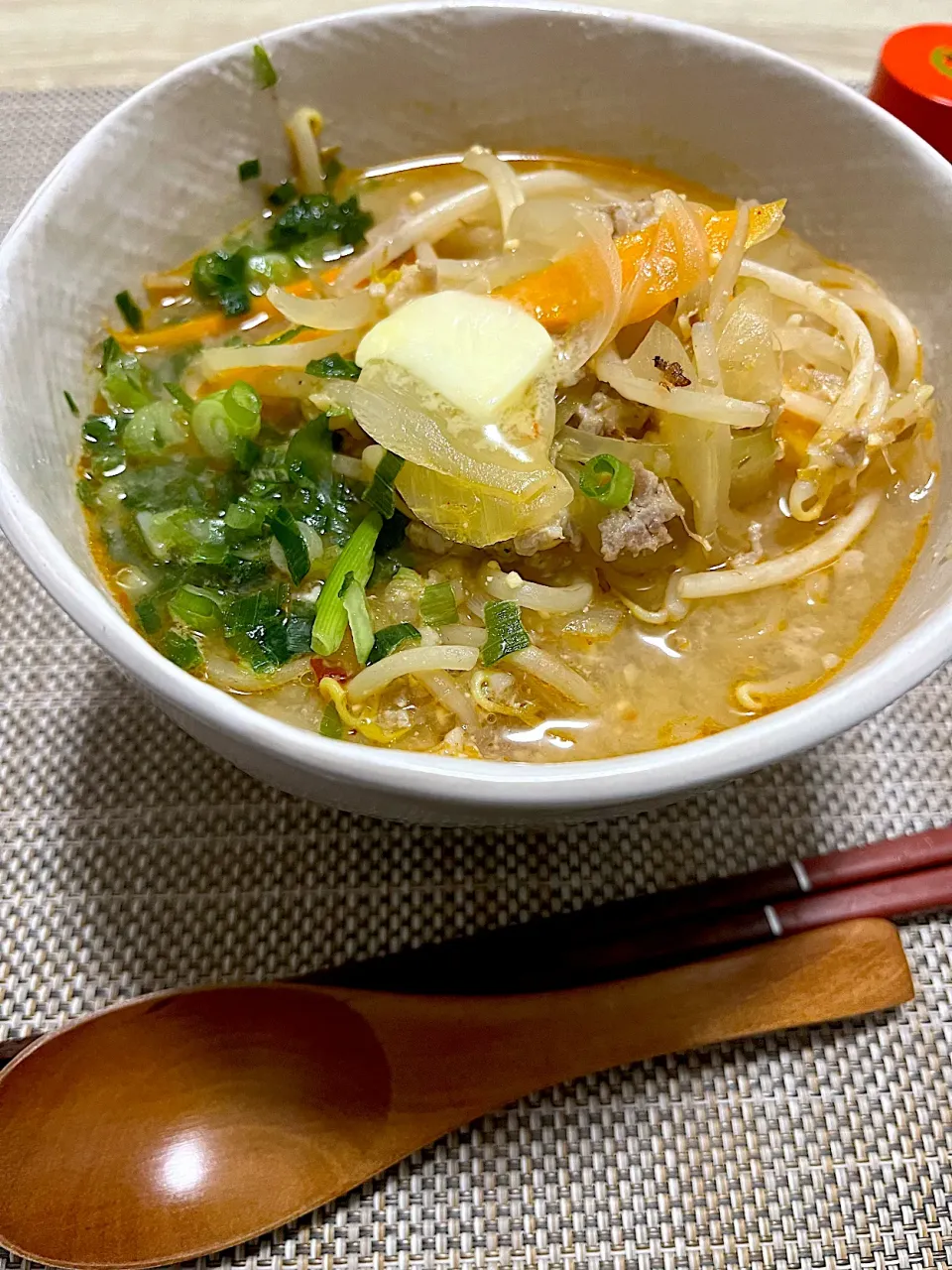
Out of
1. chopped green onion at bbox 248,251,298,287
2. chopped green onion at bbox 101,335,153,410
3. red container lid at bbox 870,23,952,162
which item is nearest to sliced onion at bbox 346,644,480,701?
chopped green onion at bbox 101,335,153,410

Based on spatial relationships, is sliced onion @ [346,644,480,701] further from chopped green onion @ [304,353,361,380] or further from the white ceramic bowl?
chopped green onion @ [304,353,361,380]

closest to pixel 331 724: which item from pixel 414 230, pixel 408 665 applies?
pixel 408 665

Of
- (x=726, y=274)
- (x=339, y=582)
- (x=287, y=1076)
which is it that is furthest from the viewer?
(x=726, y=274)

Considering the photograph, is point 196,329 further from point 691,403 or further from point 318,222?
point 691,403

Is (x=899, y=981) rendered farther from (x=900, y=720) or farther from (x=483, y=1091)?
(x=483, y=1091)

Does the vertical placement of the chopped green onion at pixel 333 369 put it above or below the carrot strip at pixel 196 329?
above

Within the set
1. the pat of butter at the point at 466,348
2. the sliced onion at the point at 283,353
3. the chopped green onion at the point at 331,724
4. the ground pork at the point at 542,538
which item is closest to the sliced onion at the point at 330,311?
the sliced onion at the point at 283,353

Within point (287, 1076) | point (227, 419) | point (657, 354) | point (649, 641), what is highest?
point (657, 354)

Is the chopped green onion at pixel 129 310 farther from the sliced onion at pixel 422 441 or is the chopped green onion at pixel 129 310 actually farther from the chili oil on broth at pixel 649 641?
the sliced onion at pixel 422 441
